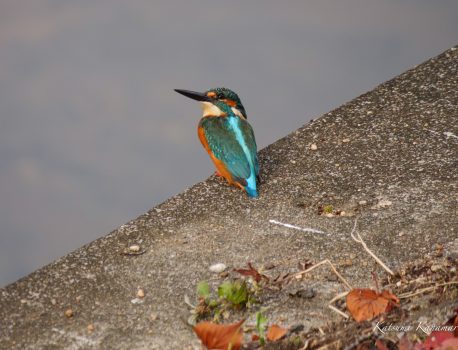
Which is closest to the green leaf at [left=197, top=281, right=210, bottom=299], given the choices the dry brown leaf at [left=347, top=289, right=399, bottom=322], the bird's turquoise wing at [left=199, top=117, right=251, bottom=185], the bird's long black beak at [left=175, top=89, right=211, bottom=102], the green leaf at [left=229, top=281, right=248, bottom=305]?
the green leaf at [left=229, top=281, right=248, bottom=305]

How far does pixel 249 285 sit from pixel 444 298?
0.90 metres

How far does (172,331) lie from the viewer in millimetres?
3721

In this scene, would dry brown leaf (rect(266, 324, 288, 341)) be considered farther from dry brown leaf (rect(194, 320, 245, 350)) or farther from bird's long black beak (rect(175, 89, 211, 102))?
bird's long black beak (rect(175, 89, 211, 102))

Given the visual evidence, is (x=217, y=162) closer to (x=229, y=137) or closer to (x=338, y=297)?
(x=229, y=137)

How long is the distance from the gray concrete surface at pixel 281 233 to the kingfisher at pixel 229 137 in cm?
11

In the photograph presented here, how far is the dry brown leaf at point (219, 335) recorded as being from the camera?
323 centimetres

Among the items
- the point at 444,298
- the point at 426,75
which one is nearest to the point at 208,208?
the point at 444,298

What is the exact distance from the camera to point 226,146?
5.20 m

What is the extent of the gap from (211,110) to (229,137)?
0.36 m

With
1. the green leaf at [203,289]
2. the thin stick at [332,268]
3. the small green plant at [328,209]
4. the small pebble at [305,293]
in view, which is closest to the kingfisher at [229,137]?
the small green plant at [328,209]

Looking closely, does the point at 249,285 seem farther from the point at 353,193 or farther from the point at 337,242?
the point at 353,193

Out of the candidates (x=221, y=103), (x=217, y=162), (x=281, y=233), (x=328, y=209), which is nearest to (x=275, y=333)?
(x=281, y=233)

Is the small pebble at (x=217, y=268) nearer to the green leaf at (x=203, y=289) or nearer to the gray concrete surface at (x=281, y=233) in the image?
the gray concrete surface at (x=281, y=233)

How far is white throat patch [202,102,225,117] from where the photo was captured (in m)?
5.48
